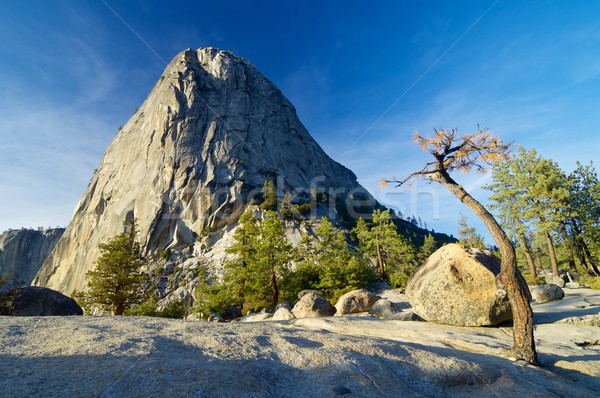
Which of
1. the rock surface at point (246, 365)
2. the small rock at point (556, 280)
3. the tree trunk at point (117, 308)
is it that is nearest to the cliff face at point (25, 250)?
the tree trunk at point (117, 308)

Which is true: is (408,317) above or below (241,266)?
below

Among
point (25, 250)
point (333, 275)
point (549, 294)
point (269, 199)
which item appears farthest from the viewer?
point (25, 250)

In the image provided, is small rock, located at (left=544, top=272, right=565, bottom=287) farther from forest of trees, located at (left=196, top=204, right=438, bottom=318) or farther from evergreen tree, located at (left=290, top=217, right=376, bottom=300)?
evergreen tree, located at (left=290, top=217, right=376, bottom=300)

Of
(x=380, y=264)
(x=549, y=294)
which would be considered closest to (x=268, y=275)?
(x=549, y=294)

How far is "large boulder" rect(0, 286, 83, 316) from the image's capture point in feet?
45.1

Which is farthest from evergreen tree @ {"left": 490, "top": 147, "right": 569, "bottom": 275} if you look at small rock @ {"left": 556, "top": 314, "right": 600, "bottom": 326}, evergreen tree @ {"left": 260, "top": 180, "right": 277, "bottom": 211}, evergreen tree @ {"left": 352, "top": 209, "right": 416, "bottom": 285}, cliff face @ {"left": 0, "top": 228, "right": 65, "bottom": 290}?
cliff face @ {"left": 0, "top": 228, "right": 65, "bottom": 290}

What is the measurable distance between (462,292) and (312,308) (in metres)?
7.63

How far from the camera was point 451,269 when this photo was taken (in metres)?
10.8

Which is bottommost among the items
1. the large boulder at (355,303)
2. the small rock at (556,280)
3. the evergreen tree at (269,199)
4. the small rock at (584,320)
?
the large boulder at (355,303)

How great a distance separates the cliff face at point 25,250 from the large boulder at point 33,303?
116 metres

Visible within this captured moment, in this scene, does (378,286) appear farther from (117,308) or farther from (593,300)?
(117,308)

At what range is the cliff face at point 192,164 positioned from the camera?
6512 cm

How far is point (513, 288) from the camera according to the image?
7012 mm

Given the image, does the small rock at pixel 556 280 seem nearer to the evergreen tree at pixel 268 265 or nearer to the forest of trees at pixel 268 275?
the forest of trees at pixel 268 275
